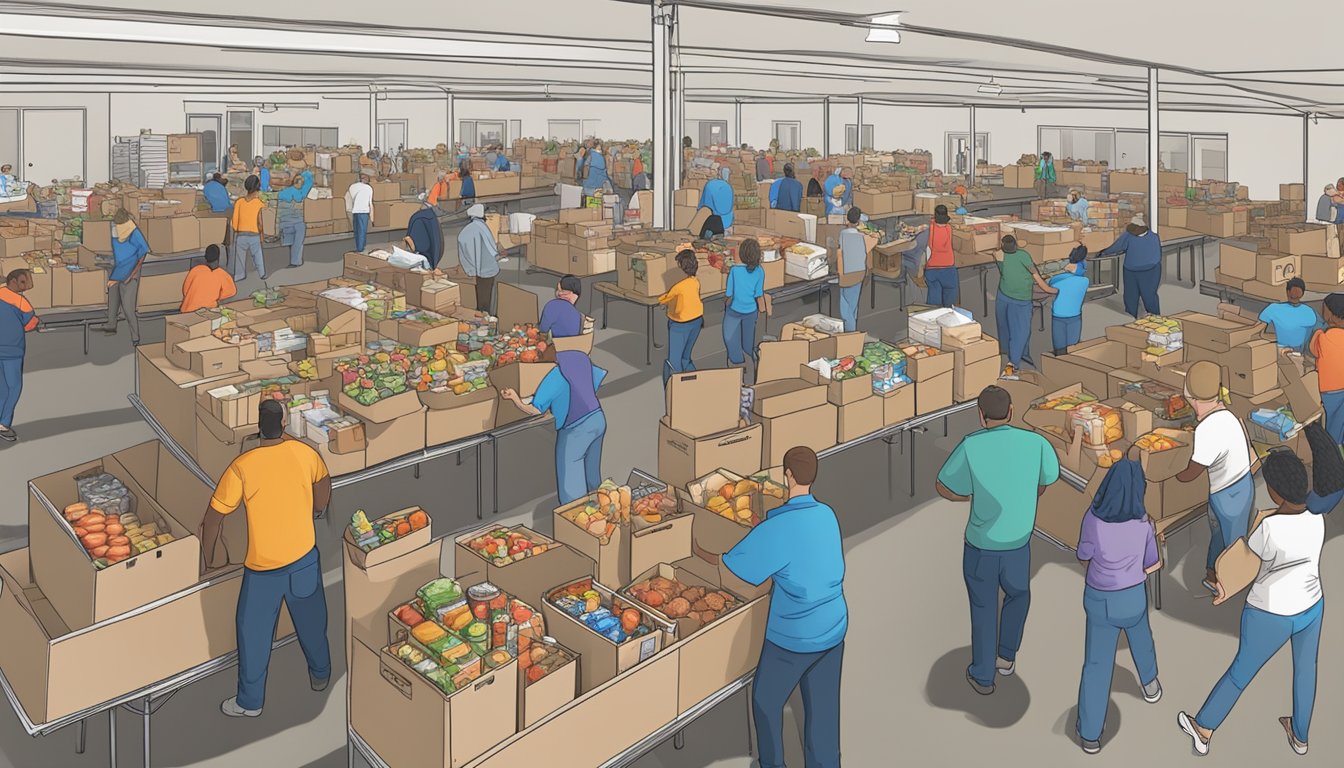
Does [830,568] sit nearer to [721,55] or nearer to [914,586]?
[914,586]

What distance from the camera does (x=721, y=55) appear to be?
13945mm

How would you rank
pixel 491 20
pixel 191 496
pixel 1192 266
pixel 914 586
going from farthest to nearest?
pixel 1192 266 → pixel 491 20 → pixel 914 586 → pixel 191 496

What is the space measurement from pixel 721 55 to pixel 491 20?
5.05 metres

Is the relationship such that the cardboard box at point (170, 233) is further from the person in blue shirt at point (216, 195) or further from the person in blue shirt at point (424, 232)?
the person in blue shirt at point (424, 232)

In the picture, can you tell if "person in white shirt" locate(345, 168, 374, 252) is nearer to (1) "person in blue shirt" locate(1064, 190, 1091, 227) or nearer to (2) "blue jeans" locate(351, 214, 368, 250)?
(2) "blue jeans" locate(351, 214, 368, 250)

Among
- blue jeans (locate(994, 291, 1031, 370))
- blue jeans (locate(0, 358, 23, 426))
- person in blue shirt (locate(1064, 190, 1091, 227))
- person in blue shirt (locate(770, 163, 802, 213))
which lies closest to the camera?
blue jeans (locate(0, 358, 23, 426))

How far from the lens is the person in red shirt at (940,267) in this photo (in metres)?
11.5

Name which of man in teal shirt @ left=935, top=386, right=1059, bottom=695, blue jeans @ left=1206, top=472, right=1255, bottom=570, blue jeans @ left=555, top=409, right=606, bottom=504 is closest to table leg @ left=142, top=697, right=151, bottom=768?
blue jeans @ left=555, top=409, right=606, bottom=504

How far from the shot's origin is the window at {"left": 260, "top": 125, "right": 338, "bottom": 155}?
102 feet

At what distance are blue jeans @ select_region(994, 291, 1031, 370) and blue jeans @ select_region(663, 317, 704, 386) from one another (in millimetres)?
3171

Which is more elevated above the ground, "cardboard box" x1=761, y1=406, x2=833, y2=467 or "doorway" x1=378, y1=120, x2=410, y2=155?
"doorway" x1=378, y1=120, x2=410, y2=155

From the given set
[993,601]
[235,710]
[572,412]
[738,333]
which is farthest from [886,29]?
[235,710]

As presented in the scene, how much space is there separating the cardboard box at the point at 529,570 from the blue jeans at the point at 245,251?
10.1 metres

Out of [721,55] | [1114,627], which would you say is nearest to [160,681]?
[1114,627]
